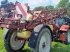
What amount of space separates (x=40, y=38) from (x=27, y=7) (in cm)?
90

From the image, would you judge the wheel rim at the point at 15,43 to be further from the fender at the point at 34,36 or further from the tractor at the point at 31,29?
the fender at the point at 34,36

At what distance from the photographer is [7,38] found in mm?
7211

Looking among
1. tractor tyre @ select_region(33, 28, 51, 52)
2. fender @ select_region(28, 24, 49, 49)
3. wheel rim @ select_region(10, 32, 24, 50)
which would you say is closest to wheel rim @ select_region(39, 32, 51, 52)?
tractor tyre @ select_region(33, 28, 51, 52)

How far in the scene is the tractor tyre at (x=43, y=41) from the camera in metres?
6.35

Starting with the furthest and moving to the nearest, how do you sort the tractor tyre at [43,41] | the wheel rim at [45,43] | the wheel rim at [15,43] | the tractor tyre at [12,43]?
the wheel rim at [15,43] → the tractor tyre at [12,43] → the wheel rim at [45,43] → the tractor tyre at [43,41]

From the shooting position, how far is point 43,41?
6699mm

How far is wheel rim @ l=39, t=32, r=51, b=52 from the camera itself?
21.6 feet

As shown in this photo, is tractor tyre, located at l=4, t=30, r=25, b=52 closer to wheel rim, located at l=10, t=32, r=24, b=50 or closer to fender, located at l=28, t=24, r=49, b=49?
wheel rim, located at l=10, t=32, r=24, b=50

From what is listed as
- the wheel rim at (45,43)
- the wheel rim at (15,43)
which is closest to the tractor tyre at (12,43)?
the wheel rim at (15,43)

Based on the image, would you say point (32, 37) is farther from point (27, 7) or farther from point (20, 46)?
point (20, 46)

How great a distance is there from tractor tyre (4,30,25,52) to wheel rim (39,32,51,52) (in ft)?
3.39

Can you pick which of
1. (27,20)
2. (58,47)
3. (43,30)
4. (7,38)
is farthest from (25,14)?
(58,47)

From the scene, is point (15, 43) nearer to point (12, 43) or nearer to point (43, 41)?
point (12, 43)

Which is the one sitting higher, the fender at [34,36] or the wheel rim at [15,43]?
the fender at [34,36]
